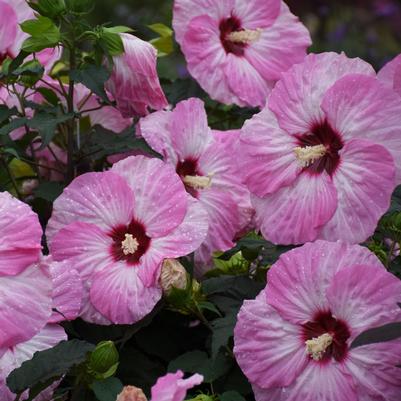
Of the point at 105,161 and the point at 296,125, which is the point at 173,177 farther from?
the point at 105,161

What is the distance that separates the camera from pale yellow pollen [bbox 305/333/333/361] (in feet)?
3.49

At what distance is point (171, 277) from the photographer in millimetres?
1148

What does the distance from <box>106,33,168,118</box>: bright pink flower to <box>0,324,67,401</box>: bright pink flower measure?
0.34m

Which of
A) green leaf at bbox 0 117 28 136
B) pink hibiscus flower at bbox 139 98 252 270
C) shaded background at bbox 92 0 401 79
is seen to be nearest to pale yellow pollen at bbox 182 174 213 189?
pink hibiscus flower at bbox 139 98 252 270

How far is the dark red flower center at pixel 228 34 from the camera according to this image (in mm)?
1486

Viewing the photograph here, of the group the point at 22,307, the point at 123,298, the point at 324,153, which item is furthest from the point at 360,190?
the point at 22,307

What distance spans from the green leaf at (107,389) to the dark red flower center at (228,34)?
0.60 meters

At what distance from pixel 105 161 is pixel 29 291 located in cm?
43

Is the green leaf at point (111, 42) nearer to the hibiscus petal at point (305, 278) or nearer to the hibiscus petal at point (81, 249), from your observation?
the hibiscus petal at point (81, 249)

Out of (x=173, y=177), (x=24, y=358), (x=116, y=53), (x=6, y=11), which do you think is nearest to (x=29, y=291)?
(x=24, y=358)

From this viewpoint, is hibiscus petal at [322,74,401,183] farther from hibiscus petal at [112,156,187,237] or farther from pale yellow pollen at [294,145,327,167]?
hibiscus petal at [112,156,187,237]

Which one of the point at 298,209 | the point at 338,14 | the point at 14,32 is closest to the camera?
the point at 298,209

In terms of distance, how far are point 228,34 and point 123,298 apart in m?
0.51

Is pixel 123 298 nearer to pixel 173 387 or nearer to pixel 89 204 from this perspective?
pixel 89 204
